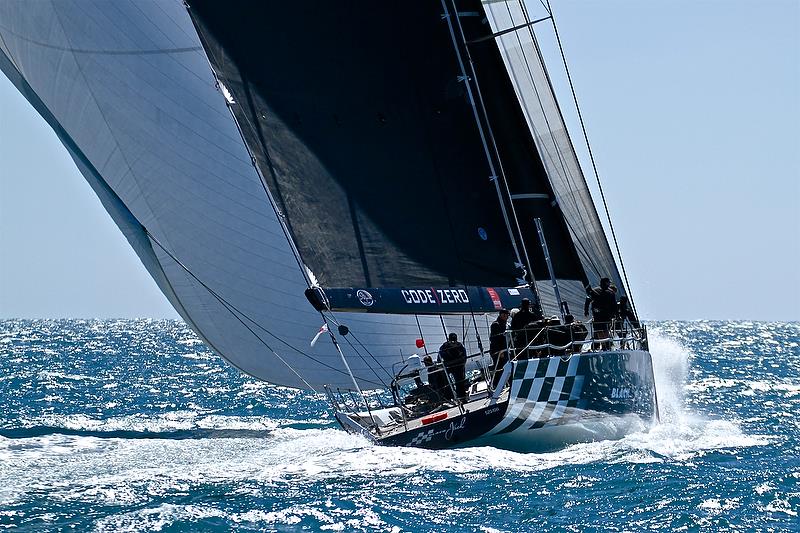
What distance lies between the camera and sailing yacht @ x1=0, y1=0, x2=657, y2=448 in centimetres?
1411

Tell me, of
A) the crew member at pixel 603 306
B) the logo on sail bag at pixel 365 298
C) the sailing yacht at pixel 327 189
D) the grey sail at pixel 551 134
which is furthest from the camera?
the grey sail at pixel 551 134

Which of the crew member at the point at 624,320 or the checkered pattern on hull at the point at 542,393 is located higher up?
the crew member at the point at 624,320

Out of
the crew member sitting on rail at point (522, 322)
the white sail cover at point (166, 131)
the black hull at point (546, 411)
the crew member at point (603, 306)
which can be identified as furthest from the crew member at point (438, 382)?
the crew member at point (603, 306)

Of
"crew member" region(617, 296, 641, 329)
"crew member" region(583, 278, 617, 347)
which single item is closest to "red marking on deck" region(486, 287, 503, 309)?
"crew member" region(583, 278, 617, 347)

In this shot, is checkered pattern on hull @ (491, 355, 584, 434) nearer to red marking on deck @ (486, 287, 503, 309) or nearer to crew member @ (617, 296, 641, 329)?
red marking on deck @ (486, 287, 503, 309)

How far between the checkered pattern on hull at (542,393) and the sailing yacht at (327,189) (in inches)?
1.0

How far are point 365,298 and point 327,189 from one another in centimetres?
158

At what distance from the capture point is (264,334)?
15.5m

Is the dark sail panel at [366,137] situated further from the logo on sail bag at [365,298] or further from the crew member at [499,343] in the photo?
the crew member at [499,343]

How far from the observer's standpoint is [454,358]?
14.7 meters

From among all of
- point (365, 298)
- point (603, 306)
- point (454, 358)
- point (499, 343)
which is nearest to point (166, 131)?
point (365, 298)

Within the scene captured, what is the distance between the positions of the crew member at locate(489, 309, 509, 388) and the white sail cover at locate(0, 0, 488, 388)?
2452 millimetres

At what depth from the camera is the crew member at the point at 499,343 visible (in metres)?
14.8

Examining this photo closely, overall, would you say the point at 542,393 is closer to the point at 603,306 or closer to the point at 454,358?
the point at 454,358
